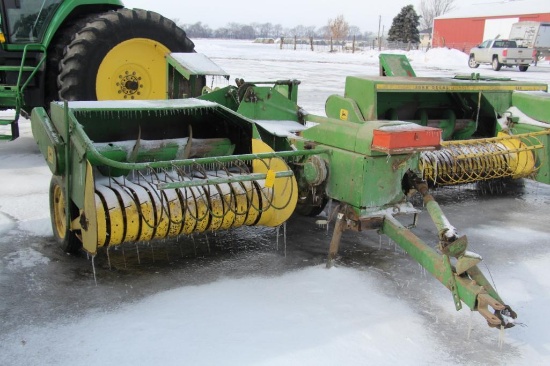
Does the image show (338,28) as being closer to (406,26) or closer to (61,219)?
(406,26)

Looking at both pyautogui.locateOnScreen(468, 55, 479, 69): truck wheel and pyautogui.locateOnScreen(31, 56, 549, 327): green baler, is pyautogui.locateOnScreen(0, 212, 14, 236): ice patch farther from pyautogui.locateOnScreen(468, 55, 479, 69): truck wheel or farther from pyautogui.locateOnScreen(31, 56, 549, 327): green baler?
pyautogui.locateOnScreen(468, 55, 479, 69): truck wheel

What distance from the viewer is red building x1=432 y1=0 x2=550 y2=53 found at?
4134 centimetres

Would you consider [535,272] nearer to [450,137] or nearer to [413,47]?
[450,137]

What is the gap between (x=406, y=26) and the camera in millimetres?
48656

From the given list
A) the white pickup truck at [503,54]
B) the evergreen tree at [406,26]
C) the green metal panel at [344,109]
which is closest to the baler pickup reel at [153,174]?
the green metal panel at [344,109]

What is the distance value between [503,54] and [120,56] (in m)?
22.9

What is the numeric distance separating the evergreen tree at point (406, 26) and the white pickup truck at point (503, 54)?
852 inches

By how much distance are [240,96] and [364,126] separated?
1.81 meters

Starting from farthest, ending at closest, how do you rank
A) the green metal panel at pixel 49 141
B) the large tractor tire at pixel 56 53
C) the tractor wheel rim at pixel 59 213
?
the large tractor tire at pixel 56 53, the tractor wheel rim at pixel 59 213, the green metal panel at pixel 49 141

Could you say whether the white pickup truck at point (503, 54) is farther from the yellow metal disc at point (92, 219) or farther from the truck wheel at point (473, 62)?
the yellow metal disc at point (92, 219)

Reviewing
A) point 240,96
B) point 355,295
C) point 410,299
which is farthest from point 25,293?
point 240,96

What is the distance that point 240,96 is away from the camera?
17.2 ft

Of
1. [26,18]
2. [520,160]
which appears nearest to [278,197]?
[520,160]

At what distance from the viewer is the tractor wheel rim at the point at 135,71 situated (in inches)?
261
